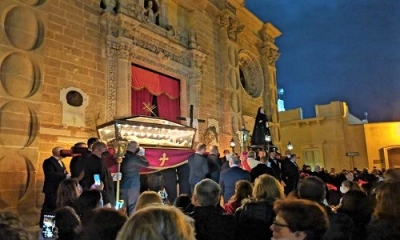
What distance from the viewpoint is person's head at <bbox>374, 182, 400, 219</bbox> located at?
2.37 m

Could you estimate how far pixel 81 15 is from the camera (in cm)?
836

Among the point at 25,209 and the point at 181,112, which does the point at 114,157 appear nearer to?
the point at 25,209

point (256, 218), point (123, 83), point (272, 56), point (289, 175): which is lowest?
point (256, 218)

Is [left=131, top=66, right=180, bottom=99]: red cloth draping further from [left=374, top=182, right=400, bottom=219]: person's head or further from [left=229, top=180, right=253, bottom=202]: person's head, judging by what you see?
[left=374, top=182, right=400, bottom=219]: person's head

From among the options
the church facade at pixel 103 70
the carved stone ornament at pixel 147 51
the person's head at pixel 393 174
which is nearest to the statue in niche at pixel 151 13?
the church facade at pixel 103 70

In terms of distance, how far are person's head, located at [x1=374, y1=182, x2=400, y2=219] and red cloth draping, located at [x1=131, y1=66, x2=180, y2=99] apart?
8041mm

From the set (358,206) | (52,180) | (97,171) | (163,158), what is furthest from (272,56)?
(358,206)

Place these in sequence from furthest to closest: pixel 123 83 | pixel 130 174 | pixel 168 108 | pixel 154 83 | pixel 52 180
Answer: pixel 168 108, pixel 154 83, pixel 123 83, pixel 130 174, pixel 52 180

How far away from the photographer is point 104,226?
202cm

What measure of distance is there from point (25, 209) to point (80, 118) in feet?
8.29

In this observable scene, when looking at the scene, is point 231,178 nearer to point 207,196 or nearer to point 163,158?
point 163,158

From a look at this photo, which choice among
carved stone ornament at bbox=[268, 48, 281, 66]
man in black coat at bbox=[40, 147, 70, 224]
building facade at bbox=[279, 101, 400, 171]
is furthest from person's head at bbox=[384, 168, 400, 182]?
building facade at bbox=[279, 101, 400, 171]

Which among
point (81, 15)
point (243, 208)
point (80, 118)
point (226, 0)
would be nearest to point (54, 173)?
point (80, 118)

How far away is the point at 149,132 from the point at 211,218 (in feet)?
15.9
